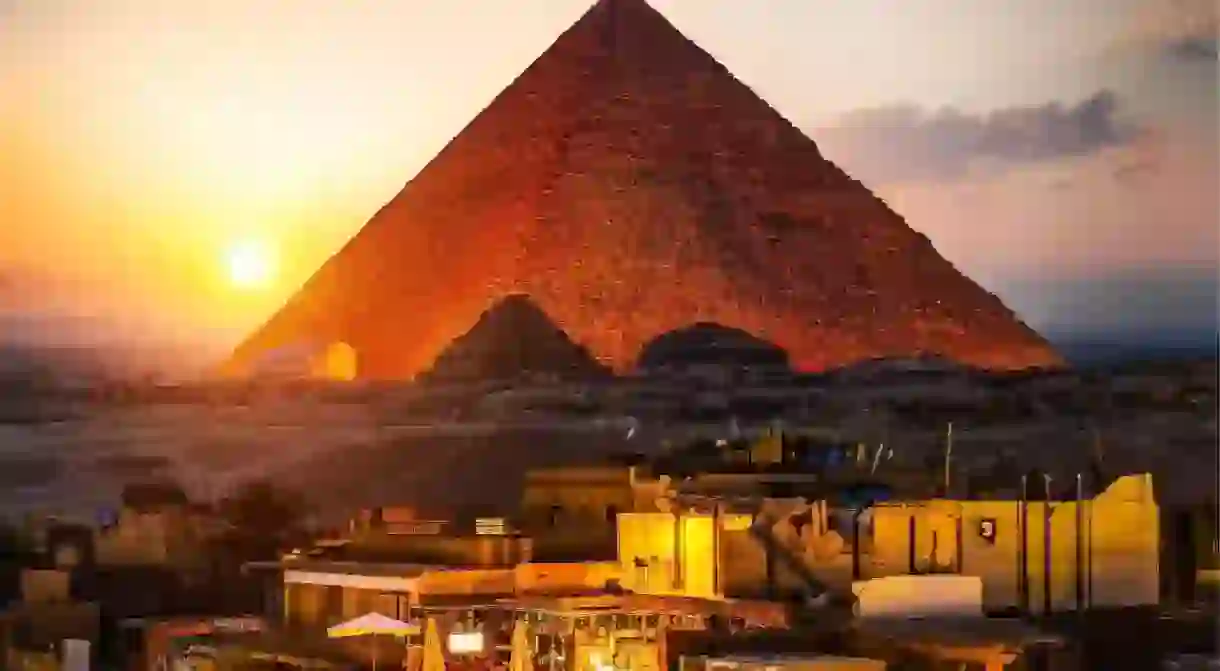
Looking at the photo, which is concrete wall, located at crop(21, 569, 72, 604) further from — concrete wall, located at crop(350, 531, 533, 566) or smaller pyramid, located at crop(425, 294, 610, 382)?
smaller pyramid, located at crop(425, 294, 610, 382)

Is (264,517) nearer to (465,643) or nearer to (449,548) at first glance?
(449,548)

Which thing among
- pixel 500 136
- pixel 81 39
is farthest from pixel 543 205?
pixel 81 39

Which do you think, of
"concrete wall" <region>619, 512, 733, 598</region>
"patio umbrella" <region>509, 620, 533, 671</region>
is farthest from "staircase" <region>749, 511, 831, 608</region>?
"patio umbrella" <region>509, 620, 533, 671</region>

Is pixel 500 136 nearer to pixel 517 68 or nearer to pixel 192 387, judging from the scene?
pixel 517 68

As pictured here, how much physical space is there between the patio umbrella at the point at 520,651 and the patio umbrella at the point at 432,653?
0.20 meters

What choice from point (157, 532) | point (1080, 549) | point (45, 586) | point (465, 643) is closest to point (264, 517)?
point (157, 532)

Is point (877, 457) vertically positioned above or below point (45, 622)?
above

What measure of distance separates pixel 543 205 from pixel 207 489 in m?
1.36

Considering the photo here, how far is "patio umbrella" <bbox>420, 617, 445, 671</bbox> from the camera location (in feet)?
24.5

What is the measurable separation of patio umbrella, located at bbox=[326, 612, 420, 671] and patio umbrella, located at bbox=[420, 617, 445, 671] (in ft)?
0.31

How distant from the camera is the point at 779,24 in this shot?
8.41 m

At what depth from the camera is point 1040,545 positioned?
27.4 feet

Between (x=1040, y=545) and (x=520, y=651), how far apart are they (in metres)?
1.79

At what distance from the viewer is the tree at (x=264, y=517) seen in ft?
25.8
